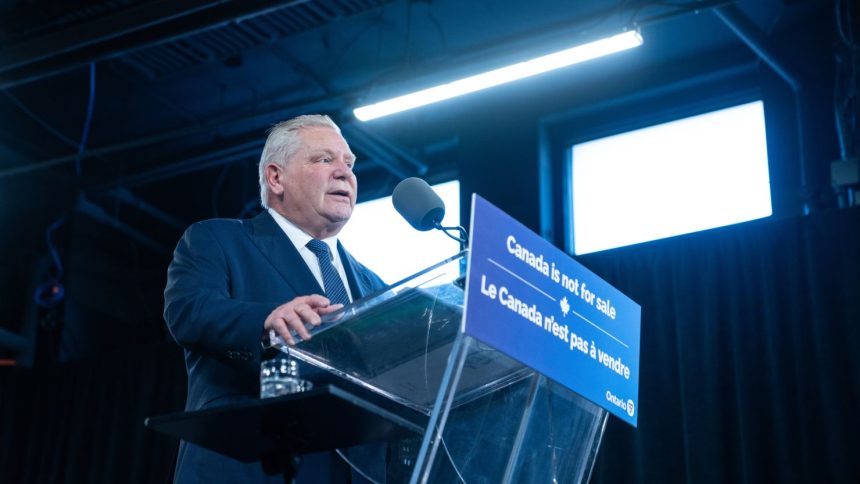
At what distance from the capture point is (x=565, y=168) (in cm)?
588

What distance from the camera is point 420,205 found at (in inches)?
78.4

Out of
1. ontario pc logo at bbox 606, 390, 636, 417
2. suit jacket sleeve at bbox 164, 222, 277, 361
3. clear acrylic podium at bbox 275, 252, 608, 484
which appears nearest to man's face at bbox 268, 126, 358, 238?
suit jacket sleeve at bbox 164, 222, 277, 361

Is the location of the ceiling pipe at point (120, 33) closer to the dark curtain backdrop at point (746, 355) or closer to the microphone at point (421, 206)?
the dark curtain backdrop at point (746, 355)

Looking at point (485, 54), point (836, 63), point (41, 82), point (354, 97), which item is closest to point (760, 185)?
point (836, 63)

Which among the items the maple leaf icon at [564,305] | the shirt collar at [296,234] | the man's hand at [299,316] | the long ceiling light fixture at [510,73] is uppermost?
the long ceiling light fixture at [510,73]

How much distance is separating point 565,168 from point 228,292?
3922 mm

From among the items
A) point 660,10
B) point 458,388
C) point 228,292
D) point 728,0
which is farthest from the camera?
point 660,10

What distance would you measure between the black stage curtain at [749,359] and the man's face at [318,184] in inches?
108

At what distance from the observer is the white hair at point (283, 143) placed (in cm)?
252

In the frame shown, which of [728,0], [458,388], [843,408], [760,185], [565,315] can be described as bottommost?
[458,388]

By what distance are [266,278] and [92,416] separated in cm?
462

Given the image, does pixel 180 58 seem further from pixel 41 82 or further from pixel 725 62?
pixel 725 62

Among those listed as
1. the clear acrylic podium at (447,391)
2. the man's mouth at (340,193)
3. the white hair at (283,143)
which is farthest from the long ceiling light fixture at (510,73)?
the clear acrylic podium at (447,391)

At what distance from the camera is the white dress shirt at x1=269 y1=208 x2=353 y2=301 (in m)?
2.29
